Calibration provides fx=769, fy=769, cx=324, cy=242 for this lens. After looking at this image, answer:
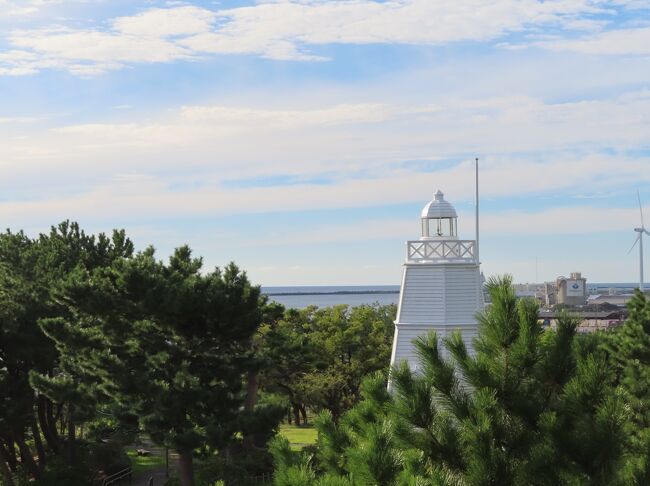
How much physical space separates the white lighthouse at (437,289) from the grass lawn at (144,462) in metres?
12.5

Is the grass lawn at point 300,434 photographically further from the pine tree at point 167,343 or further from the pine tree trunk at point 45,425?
the pine tree at point 167,343

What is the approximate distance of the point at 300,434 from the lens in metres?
38.7

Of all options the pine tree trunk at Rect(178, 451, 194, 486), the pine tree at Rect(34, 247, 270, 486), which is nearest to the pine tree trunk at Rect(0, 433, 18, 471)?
the pine tree at Rect(34, 247, 270, 486)

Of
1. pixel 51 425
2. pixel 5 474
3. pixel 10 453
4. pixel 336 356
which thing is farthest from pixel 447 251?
pixel 10 453

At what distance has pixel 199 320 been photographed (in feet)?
67.8

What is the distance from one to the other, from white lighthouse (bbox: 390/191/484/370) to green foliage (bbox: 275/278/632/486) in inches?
655

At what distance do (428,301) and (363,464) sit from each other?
58.1ft

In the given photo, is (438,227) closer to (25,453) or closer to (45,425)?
(25,453)

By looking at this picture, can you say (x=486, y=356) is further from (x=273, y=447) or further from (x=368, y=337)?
(x=368, y=337)

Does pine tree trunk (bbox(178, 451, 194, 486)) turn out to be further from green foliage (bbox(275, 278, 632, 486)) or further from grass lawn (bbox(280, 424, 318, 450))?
green foliage (bbox(275, 278, 632, 486))

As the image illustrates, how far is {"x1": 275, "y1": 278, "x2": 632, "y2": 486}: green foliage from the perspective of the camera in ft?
21.5

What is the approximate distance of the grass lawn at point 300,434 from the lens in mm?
33781

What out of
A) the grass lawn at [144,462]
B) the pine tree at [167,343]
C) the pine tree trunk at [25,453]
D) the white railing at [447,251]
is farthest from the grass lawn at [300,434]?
the pine tree at [167,343]

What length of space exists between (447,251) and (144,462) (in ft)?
53.8
